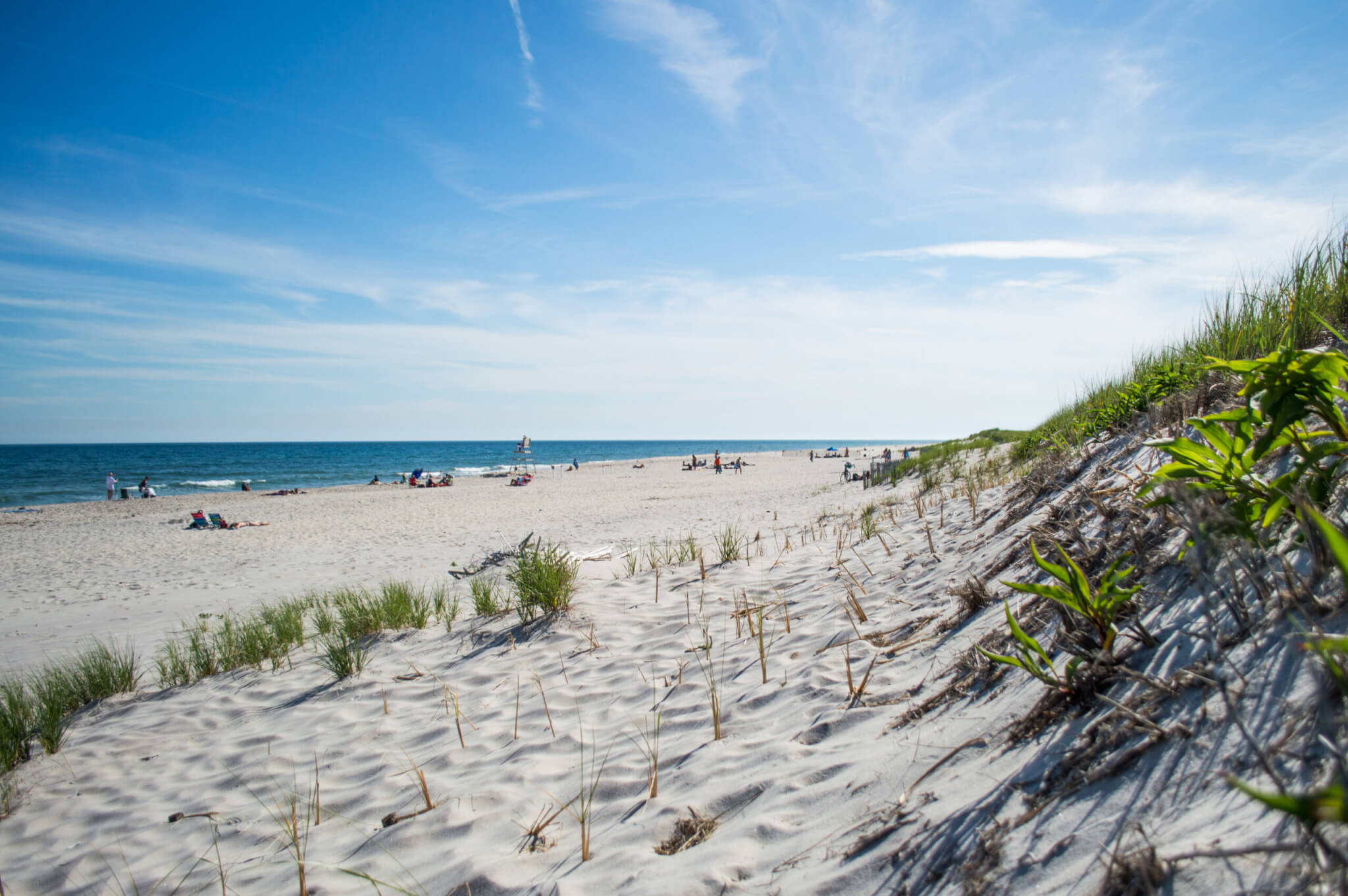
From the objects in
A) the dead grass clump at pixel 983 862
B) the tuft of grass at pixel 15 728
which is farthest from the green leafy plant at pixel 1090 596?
the tuft of grass at pixel 15 728

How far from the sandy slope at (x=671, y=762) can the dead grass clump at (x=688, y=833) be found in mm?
38

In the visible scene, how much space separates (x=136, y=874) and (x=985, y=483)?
26.4 feet

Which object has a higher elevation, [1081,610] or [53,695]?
[1081,610]

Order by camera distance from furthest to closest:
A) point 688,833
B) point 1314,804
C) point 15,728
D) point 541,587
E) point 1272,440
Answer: point 541,587
point 15,728
point 688,833
point 1272,440
point 1314,804

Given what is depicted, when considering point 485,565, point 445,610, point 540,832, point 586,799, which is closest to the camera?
point 540,832

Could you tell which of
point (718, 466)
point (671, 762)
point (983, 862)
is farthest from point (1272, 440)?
point (718, 466)

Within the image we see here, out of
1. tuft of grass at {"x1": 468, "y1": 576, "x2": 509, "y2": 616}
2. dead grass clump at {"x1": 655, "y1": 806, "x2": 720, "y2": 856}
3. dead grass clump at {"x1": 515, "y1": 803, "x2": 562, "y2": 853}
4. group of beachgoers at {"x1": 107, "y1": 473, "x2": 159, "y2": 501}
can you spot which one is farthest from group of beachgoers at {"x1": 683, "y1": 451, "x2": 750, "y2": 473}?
dead grass clump at {"x1": 655, "y1": 806, "x2": 720, "y2": 856}

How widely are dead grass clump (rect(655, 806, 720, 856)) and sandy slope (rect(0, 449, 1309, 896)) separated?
0.12 feet

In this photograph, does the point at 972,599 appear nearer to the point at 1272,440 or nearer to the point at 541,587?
A: the point at 1272,440

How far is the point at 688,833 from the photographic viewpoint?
6.31ft

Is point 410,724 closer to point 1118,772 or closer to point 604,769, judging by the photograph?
point 604,769

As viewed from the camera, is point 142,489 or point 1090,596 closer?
point 1090,596

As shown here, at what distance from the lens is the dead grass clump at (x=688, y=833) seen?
6.13 feet

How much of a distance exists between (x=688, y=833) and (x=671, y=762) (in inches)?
20.1
